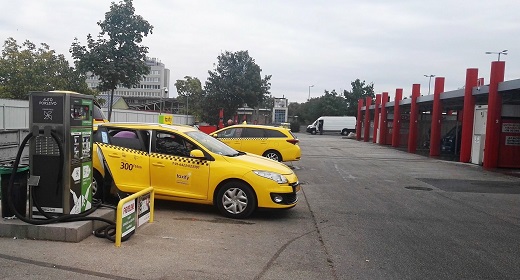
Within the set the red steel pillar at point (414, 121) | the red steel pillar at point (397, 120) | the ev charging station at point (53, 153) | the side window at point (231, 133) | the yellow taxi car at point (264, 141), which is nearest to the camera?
the ev charging station at point (53, 153)

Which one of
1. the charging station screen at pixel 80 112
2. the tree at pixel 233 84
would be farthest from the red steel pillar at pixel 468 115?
the tree at pixel 233 84

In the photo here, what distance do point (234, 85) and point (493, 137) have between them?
2691cm

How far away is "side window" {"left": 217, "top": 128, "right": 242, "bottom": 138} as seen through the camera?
15609 mm

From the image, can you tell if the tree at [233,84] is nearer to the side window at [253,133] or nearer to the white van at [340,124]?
the white van at [340,124]

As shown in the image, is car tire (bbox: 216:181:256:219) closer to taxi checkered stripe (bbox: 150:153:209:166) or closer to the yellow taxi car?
taxi checkered stripe (bbox: 150:153:209:166)

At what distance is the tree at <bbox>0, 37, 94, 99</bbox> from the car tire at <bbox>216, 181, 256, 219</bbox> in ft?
108

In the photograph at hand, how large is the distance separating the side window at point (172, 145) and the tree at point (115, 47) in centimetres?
1073

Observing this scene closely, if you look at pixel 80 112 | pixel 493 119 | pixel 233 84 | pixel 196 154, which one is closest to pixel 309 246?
pixel 196 154

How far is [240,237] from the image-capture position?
20.2 ft

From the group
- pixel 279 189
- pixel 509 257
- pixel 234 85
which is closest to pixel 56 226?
pixel 279 189

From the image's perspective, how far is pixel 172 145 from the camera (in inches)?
300

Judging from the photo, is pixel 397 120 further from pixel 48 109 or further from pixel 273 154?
pixel 48 109

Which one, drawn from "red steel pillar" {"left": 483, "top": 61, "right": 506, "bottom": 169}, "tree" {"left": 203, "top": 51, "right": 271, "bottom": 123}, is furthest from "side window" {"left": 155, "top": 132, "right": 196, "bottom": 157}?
"tree" {"left": 203, "top": 51, "right": 271, "bottom": 123}

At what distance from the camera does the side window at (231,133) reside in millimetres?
15609
